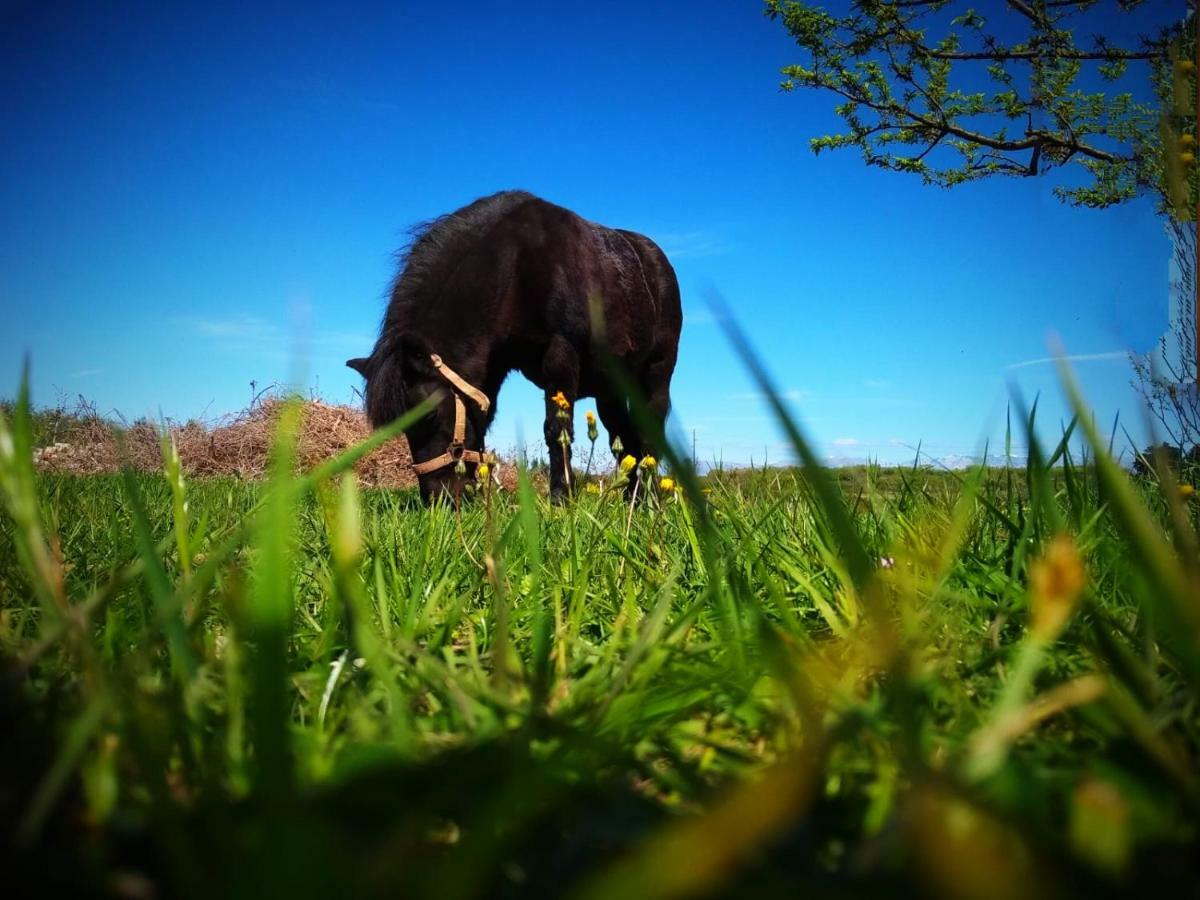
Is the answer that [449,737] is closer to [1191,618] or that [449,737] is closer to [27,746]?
[27,746]

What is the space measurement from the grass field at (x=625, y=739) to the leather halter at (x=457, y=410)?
5195mm

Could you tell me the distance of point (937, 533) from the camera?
172 cm

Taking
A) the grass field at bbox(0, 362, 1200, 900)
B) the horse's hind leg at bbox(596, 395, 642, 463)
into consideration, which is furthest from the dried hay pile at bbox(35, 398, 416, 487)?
the grass field at bbox(0, 362, 1200, 900)

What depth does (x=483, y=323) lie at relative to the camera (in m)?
7.48

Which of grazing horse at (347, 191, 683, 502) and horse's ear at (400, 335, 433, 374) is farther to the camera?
horse's ear at (400, 335, 433, 374)

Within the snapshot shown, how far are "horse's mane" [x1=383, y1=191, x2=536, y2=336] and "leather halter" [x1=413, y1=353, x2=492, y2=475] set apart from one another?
73 centimetres

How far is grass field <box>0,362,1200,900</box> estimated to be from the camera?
39cm

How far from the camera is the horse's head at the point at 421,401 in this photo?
6.70 metres

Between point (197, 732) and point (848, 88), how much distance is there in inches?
374

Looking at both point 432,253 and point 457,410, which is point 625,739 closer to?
point 457,410

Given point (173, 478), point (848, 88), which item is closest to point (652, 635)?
point (173, 478)

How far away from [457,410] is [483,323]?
99cm

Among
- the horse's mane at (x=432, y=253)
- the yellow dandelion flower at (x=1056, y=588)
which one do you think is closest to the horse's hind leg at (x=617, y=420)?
the horse's mane at (x=432, y=253)

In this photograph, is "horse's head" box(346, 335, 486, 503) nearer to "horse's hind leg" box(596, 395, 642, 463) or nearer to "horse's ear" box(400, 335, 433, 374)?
"horse's ear" box(400, 335, 433, 374)
